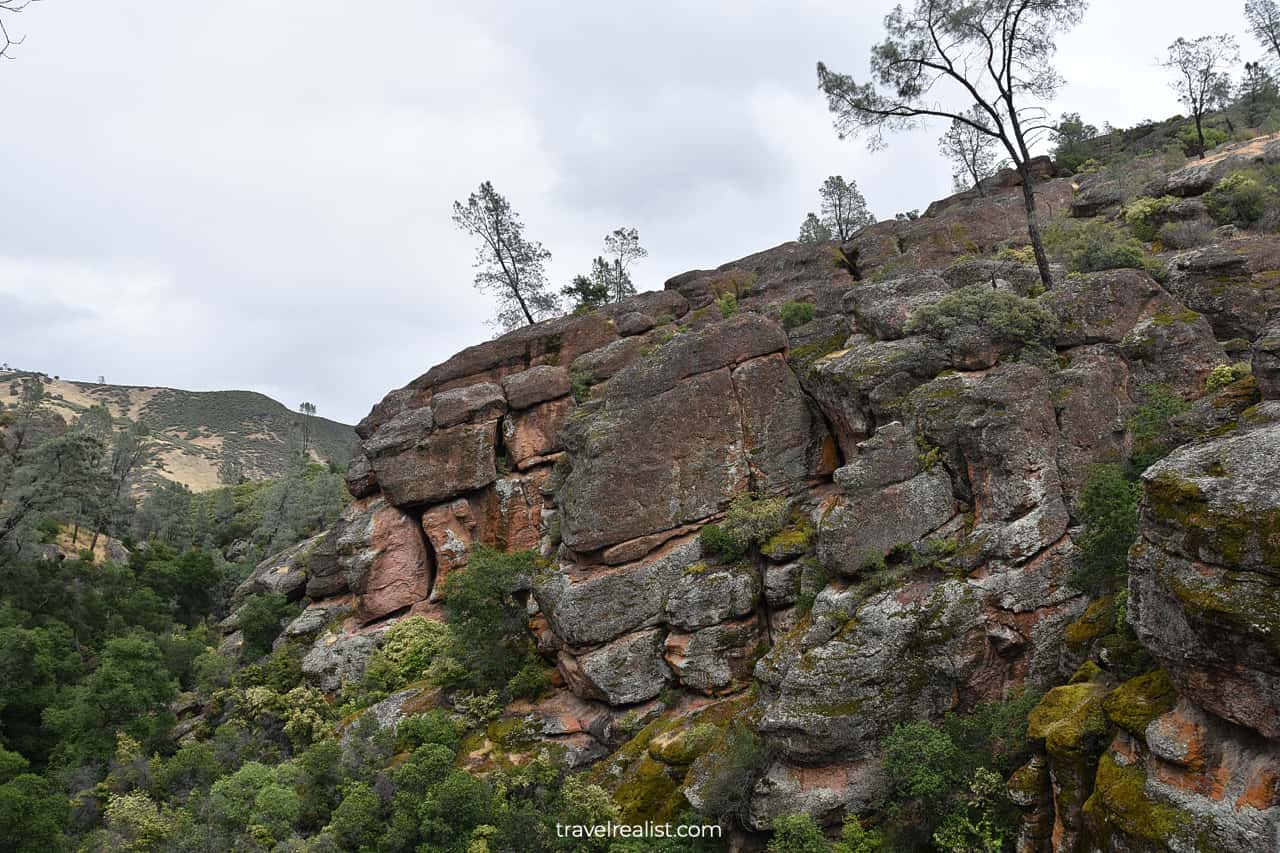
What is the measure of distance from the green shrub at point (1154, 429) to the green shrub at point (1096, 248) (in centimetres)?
733

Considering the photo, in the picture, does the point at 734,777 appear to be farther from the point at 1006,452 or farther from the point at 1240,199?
the point at 1240,199

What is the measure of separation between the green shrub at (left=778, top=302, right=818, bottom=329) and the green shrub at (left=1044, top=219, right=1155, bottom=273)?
31.1 ft

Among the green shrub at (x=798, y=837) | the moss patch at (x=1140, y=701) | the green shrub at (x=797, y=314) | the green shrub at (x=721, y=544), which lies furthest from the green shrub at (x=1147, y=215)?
the green shrub at (x=798, y=837)

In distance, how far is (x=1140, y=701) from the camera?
415 inches

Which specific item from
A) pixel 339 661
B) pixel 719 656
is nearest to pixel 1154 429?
pixel 719 656

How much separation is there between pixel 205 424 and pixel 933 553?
169 metres

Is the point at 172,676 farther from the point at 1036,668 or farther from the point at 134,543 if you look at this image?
the point at 1036,668

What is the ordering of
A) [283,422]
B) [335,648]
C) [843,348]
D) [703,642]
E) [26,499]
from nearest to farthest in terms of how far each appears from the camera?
[703,642], [843,348], [335,648], [26,499], [283,422]

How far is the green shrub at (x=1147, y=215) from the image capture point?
2708cm

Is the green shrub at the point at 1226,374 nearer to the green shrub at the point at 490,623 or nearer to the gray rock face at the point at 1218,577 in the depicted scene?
the gray rock face at the point at 1218,577

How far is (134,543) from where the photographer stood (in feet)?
203

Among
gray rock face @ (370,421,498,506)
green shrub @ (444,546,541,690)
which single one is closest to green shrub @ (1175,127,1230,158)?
gray rock face @ (370,421,498,506)

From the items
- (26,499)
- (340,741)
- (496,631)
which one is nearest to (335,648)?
(340,741)

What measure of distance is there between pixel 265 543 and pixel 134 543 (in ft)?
46.0
